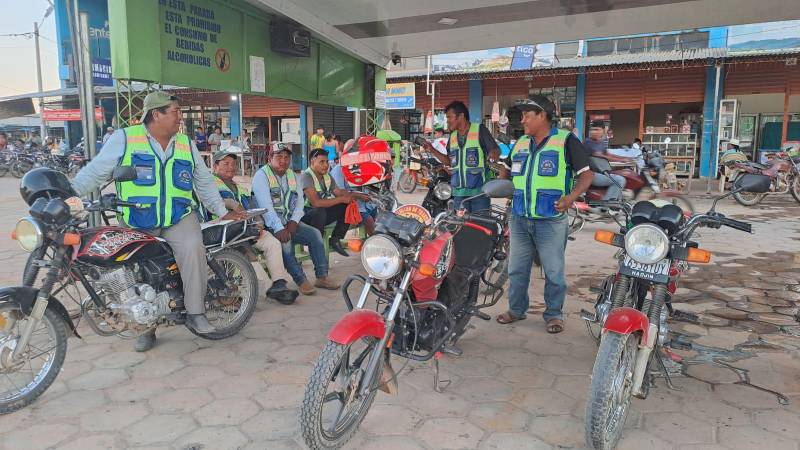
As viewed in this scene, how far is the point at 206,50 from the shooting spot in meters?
4.69

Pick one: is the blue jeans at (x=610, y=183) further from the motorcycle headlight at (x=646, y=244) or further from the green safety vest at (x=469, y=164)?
the motorcycle headlight at (x=646, y=244)

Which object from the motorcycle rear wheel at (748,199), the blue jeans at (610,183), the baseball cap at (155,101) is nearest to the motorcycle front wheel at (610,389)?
the baseball cap at (155,101)

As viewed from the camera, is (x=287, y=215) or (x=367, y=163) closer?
(x=367, y=163)

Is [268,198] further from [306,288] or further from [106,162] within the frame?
[106,162]

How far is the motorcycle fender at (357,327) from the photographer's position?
2.19 meters

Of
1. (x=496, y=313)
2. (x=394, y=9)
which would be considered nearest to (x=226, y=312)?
(x=496, y=313)

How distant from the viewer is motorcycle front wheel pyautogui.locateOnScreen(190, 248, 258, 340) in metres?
3.61

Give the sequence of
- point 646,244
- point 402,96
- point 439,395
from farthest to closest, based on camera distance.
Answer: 1. point 402,96
2. point 439,395
3. point 646,244

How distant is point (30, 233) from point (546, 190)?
298 centimetres

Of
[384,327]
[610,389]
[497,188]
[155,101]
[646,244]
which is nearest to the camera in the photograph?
[610,389]

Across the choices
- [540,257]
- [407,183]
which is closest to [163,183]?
[540,257]

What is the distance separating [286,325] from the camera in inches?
156

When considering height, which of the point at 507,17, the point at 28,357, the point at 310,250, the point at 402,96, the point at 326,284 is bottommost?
the point at 326,284

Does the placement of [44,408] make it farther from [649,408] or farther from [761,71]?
[761,71]
